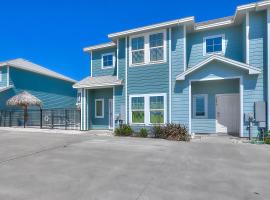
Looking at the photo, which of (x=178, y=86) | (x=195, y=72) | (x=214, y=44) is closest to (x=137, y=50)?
(x=178, y=86)

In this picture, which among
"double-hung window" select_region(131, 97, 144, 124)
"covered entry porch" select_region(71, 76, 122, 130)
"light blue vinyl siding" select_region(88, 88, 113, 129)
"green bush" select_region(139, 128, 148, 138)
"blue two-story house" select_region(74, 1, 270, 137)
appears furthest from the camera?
"light blue vinyl siding" select_region(88, 88, 113, 129)

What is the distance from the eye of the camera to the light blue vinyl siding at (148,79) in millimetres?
12734

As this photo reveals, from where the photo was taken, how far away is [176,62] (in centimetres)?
1255

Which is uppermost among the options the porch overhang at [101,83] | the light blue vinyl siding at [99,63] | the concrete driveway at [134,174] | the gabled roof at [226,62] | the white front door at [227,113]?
the light blue vinyl siding at [99,63]

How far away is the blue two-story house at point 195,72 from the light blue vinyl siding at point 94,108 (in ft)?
5.11

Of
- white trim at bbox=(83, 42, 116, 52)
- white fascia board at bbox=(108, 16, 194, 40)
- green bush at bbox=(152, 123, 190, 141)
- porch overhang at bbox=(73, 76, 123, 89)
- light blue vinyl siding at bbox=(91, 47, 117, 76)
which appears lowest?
green bush at bbox=(152, 123, 190, 141)

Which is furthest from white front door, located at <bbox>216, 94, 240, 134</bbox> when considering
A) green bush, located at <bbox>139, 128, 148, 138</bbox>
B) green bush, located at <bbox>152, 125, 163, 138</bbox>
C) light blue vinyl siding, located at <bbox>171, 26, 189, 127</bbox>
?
green bush, located at <bbox>139, 128, 148, 138</bbox>

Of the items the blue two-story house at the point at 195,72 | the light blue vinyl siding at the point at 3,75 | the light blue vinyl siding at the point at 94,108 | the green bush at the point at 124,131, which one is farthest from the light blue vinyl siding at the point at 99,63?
the light blue vinyl siding at the point at 3,75

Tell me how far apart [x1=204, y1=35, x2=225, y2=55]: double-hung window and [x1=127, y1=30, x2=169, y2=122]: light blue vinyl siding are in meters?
2.59

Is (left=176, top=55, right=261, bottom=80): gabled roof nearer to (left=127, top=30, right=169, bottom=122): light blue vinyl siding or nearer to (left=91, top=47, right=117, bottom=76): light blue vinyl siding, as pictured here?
(left=127, top=30, right=169, bottom=122): light blue vinyl siding

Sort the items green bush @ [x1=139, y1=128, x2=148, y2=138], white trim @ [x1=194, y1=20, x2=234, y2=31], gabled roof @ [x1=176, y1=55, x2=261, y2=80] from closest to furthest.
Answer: gabled roof @ [x1=176, y1=55, x2=261, y2=80] < green bush @ [x1=139, y1=128, x2=148, y2=138] < white trim @ [x1=194, y1=20, x2=234, y2=31]

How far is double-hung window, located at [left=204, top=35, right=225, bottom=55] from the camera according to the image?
12.8 m

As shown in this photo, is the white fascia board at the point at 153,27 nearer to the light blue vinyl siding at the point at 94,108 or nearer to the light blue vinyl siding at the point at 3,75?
the light blue vinyl siding at the point at 94,108

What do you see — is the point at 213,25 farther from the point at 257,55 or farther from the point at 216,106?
the point at 216,106
